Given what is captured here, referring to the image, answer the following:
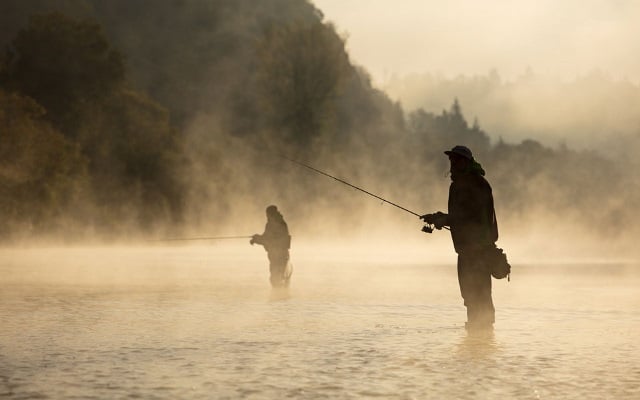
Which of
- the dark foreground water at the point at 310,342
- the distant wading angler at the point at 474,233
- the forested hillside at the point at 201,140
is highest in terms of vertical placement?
the forested hillside at the point at 201,140

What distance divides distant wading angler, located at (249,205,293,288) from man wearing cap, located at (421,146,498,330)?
27.4 feet

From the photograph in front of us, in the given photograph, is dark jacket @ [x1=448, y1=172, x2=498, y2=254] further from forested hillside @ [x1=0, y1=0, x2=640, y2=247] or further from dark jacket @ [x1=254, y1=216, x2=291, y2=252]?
forested hillside @ [x1=0, y1=0, x2=640, y2=247]

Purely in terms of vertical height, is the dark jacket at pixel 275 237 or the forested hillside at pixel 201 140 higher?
the forested hillside at pixel 201 140

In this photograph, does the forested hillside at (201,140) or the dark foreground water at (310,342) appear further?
the forested hillside at (201,140)

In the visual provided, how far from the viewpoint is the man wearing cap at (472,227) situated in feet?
42.4

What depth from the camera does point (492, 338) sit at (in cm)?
1241

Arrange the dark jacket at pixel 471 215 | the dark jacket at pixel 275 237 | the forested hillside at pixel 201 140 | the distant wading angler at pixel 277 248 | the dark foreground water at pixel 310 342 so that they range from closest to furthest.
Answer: the dark foreground water at pixel 310 342
the dark jacket at pixel 471 215
the distant wading angler at pixel 277 248
the dark jacket at pixel 275 237
the forested hillside at pixel 201 140

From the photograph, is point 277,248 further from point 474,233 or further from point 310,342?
point 310,342

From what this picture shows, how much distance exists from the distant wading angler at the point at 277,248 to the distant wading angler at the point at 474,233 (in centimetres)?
837

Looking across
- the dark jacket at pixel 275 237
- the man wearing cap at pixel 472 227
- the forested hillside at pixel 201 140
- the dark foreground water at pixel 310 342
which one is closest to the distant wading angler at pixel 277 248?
the dark jacket at pixel 275 237

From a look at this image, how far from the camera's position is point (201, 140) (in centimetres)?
11988

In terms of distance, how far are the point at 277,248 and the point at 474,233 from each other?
8.79 metres

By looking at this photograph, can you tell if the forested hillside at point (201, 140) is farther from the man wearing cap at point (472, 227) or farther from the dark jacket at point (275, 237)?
the man wearing cap at point (472, 227)

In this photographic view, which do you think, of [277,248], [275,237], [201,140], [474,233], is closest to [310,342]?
[474,233]
